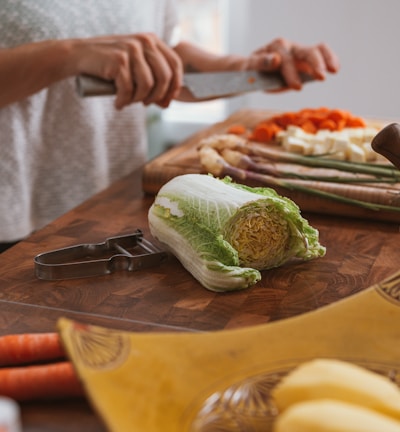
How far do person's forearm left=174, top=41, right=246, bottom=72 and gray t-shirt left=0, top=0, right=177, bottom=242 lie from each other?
0.61 ft

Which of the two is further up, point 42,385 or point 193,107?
point 42,385

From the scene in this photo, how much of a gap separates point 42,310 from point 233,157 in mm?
745

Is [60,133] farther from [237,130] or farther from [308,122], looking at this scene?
[308,122]

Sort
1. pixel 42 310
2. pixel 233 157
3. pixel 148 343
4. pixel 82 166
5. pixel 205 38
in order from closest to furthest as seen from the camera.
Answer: pixel 148 343 → pixel 42 310 → pixel 233 157 → pixel 82 166 → pixel 205 38

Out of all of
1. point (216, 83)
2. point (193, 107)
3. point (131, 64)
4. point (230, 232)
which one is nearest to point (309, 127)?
point (216, 83)

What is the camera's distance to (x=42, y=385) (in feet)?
2.67

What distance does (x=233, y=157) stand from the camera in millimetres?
→ 1671

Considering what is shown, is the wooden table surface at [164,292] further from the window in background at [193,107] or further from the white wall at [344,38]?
the window in background at [193,107]

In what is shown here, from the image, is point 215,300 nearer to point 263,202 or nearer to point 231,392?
point 263,202

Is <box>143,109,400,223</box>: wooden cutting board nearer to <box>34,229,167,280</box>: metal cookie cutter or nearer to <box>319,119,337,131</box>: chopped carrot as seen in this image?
<box>319,119,337,131</box>: chopped carrot

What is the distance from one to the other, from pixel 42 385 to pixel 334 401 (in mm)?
359

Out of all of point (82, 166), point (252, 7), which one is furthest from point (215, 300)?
point (252, 7)

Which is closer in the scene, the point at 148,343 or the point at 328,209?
the point at 148,343

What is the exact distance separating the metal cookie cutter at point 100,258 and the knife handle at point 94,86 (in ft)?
1.57
